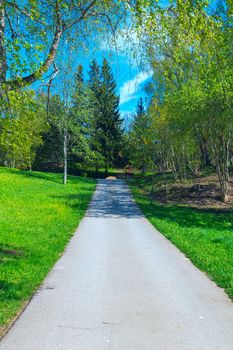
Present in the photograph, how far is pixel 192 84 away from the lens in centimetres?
2462

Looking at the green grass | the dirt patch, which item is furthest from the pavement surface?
the dirt patch

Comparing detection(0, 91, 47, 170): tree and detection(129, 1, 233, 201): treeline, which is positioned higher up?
detection(129, 1, 233, 201): treeline

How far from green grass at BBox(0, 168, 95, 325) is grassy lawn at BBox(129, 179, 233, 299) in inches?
140

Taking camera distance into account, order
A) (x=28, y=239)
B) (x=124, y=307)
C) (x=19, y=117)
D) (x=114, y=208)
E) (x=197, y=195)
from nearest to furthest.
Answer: (x=124, y=307), (x=19, y=117), (x=28, y=239), (x=114, y=208), (x=197, y=195)

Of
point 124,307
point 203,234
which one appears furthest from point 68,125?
point 124,307

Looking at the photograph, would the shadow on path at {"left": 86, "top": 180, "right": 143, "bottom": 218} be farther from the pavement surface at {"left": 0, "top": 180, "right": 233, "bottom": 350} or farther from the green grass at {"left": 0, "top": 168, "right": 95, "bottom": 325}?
the pavement surface at {"left": 0, "top": 180, "right": 233, "bottom": 350}

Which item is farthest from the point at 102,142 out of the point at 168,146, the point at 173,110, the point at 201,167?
the point at 173,110

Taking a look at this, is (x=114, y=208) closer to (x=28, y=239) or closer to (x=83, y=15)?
(x=28, y=239)

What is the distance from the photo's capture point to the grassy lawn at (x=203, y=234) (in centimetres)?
962

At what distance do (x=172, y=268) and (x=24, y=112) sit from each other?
5095 mm

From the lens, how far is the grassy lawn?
9.62 metres

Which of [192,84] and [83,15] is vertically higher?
[192,84]

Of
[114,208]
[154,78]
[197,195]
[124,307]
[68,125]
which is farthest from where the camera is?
[68,125]

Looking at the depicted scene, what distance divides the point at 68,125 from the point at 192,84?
66.4ft
